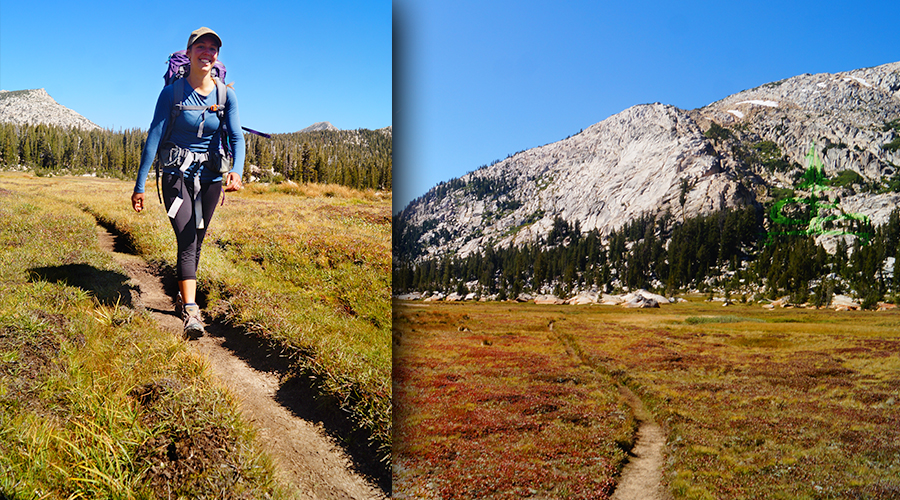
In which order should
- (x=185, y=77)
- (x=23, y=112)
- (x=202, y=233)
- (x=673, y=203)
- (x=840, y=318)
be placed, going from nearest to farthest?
(x=23, y=112), (x=185, y=77), (x=202, y=233), (x=840, y=318), (x=673, y=203)

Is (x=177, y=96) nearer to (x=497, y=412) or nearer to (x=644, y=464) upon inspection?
(x=497, y=412)

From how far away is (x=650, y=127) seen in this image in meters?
3.14

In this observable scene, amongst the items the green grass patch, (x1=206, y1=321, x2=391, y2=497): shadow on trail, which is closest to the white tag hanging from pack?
the green grass patch

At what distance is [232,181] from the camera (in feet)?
8.04

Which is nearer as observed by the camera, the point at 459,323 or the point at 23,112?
the point at 23,112

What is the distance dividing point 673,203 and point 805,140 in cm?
91

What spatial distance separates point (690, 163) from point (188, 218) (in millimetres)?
2969

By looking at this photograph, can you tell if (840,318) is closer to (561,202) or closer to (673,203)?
(673,203)

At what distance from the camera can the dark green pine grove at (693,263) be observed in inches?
110

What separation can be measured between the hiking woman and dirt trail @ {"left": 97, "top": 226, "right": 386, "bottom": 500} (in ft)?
0.40

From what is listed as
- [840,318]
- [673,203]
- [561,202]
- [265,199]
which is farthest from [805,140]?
[265,199]

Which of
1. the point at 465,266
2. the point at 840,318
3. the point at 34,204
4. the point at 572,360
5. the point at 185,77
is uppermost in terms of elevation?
the point at 185,77

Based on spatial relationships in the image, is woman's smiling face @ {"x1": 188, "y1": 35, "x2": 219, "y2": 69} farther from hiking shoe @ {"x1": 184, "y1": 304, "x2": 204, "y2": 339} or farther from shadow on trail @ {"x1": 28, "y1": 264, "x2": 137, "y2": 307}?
hiking shoe @ {"x1": 184, "y1": 304, "x2": 204, "y2": 339}

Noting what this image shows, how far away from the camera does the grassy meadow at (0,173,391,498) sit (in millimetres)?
1866
